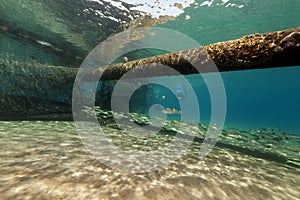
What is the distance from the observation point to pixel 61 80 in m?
11.5

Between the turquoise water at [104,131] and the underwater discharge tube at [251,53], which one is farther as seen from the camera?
the underwater discharge tube at [251,53]

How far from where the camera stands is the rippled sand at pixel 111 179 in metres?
2.59

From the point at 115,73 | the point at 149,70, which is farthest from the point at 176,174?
the point at 115,73

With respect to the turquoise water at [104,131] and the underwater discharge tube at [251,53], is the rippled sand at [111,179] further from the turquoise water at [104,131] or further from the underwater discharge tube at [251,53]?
the underwater discharge tube at [251,53]

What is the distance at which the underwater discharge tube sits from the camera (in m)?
3.95

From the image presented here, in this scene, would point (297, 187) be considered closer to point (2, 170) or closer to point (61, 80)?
point (2, 170)

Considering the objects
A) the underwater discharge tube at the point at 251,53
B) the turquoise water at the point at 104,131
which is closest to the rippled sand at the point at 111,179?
the turquoise water at the point at 104,131

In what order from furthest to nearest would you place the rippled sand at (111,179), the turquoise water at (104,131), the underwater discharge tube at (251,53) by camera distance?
the underwater discharge tube at (251,53), the turquoise water at (104,131), the rippled sand at (111,179)

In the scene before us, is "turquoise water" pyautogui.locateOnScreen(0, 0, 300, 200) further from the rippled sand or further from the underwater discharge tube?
the underwater discharge tube

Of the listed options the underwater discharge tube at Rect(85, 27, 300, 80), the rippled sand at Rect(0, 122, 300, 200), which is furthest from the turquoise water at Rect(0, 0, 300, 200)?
the underwater discharge tube at Rect(85, 27, 300, 80)

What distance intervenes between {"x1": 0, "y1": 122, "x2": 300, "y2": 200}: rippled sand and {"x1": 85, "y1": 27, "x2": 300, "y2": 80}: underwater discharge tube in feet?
7.94

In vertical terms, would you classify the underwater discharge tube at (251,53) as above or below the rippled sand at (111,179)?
above

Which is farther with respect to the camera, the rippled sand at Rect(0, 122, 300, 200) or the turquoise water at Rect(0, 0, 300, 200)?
the turquoise water at Rect(0, 0, 300, 200)

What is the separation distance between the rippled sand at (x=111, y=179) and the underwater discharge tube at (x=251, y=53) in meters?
2.42
